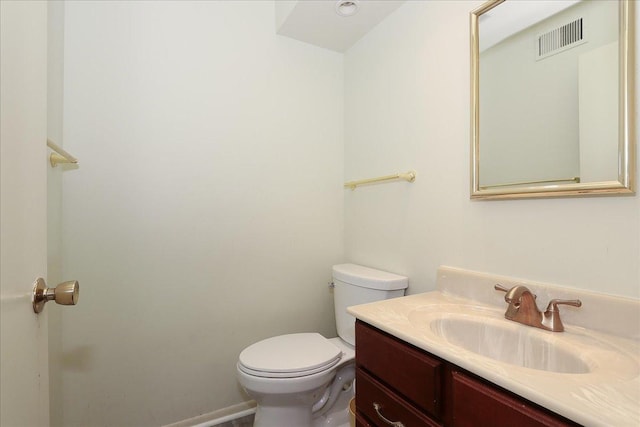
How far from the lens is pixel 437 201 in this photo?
4.25 ft

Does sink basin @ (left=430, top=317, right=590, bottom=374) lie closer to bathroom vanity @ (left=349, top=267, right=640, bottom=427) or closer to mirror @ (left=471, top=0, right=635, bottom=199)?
bathroom vanity @ (left=349, top=267, right=640, bottom=427)

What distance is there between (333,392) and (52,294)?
4.15ft

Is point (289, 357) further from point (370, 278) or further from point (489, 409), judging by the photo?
point (489, 409)

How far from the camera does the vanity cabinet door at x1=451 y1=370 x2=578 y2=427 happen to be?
0.55 meters

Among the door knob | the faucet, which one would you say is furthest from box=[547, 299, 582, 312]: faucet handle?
the door knob

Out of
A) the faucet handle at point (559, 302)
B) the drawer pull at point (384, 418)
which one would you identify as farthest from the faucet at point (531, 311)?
the drawer pull at point (384, 418)

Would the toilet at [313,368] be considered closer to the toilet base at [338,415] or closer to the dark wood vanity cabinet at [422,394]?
the toilet base at [338,415]

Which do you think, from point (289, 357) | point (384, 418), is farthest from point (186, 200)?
point (384, 418)

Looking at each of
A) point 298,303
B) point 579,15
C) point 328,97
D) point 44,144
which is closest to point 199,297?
point 298,303

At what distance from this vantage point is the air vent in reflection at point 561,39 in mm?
889

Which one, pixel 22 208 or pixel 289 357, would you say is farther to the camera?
pixel 289 357

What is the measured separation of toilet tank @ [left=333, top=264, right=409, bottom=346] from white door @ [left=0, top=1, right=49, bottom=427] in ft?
3.72

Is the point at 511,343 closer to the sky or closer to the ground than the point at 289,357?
closer to the sky

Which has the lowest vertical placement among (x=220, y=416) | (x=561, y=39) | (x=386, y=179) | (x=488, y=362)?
(x=220, y=416)
